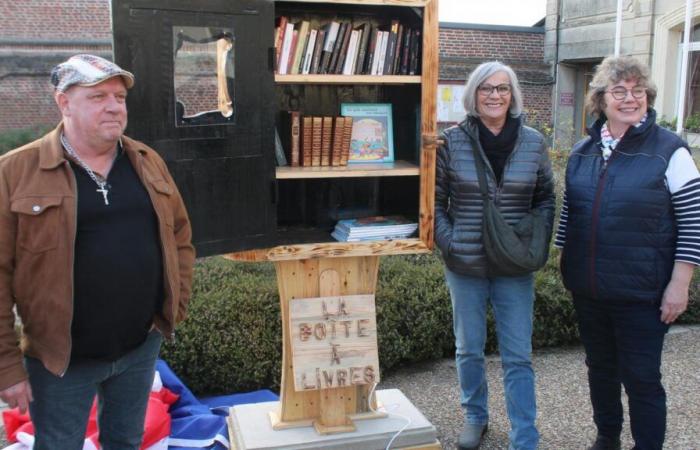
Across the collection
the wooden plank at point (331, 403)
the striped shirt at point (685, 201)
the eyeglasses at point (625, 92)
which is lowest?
the wooden plank at point (331, 403)

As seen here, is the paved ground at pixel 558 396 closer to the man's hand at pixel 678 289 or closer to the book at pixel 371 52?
the man's hand at pixel 678 289

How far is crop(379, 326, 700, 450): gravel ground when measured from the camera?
3.51 meters

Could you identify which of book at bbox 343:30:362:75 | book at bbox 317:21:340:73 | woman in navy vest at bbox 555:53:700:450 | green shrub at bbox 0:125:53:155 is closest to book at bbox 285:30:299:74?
book at bbox 317:21:340:73

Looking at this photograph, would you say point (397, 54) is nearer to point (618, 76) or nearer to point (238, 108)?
point (238, 108)

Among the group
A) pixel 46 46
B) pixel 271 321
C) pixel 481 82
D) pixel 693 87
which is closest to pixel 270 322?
pixel 271 321

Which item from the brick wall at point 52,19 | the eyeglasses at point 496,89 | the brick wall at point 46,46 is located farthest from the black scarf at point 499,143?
the brick wall at point 52,19

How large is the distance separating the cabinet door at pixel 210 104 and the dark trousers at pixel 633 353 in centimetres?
143

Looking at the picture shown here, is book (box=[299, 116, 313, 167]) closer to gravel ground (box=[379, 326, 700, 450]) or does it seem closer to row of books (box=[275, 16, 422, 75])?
row of books (box=[275, 16, 422, 75])

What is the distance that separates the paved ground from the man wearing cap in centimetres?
162

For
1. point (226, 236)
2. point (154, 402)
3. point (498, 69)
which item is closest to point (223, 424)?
point (154, 402)

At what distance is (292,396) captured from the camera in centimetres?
311

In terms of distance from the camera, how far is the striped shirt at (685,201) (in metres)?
2.63

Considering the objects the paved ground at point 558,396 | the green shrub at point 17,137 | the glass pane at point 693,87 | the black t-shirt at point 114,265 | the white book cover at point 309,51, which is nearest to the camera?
the black t-shirt at point 114,265

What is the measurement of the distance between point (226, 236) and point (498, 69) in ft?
4.33
